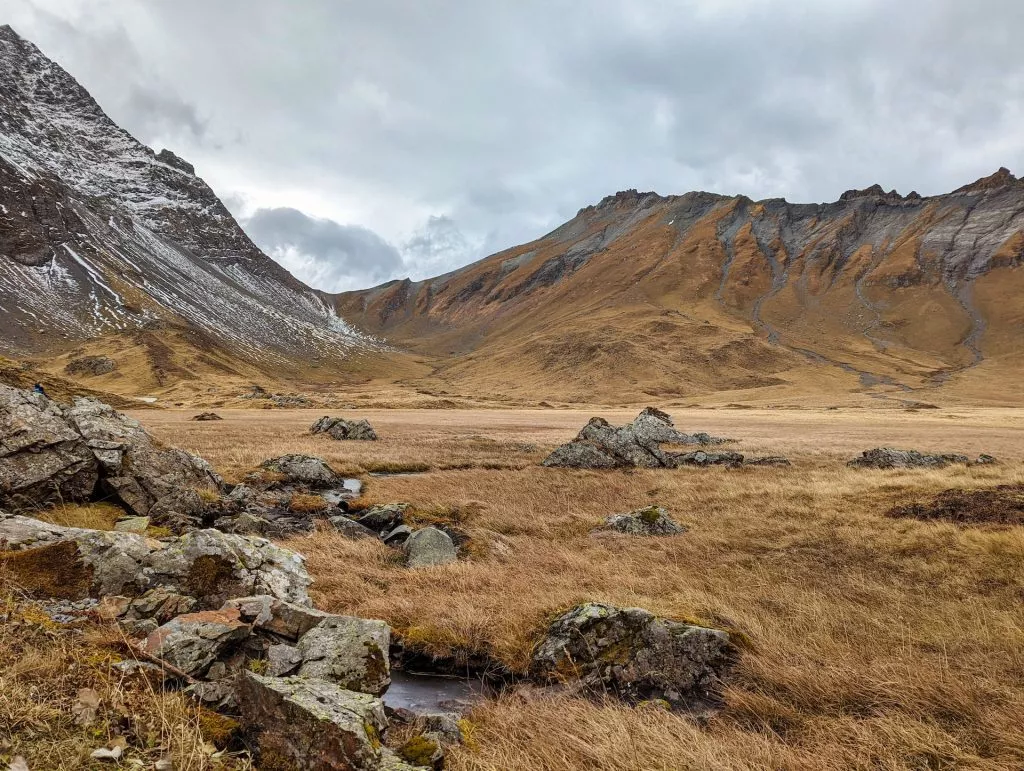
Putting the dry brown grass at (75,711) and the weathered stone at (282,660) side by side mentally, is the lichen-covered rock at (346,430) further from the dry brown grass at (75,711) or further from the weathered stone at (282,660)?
the dry brown grass at (75,711)

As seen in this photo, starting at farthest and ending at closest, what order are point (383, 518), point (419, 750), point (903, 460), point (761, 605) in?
1. point (903, 460)
2. point (383, 518)
3. point (761, 605)
4. point (419, 750)

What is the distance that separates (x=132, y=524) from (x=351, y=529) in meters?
5.37

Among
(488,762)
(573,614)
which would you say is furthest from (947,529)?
(488,762)

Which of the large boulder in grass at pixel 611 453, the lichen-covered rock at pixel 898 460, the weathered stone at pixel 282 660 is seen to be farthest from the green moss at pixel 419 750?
the lichen-covered rock at pixel 898 460

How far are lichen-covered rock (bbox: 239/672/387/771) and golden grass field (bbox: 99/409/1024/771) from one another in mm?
974

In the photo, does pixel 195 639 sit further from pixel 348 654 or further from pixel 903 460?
pixel 903 460

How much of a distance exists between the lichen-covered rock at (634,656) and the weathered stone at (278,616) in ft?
10.6

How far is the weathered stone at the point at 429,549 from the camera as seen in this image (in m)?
12.4

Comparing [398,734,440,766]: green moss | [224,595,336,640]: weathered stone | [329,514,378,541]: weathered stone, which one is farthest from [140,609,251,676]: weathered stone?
[329,514,378,541]: weathered stone

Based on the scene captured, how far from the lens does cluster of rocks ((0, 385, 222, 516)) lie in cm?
1203

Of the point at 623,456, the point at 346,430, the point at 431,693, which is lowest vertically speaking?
the point at 346,430

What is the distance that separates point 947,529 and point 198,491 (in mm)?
19633

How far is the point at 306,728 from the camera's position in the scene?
459cm

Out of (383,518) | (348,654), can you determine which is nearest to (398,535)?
(383,518)
